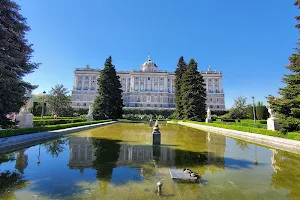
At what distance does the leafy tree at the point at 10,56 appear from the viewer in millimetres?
9430

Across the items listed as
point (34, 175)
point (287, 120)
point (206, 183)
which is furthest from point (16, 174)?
point (287, 120)

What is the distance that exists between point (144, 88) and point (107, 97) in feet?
139

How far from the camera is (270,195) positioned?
10.4ft

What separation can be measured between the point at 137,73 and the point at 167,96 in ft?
49.9

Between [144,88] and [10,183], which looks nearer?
[10,183]

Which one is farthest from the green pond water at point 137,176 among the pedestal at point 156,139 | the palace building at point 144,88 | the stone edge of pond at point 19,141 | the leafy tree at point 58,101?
the palace building at point 144,88

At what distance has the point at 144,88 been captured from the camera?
7300cm

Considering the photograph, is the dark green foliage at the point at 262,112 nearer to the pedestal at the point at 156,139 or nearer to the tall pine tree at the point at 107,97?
the tall pine tree at the point at 107,97

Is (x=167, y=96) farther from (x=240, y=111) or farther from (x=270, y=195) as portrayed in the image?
(x=270, y=195)

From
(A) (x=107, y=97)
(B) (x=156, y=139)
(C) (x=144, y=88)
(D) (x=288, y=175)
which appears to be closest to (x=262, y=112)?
(A) (x=107, y=97)

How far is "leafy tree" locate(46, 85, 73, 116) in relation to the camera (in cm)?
3647

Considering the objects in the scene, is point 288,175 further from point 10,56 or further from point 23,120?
point 23,120

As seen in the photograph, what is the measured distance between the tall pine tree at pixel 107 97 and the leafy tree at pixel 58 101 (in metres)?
10.4

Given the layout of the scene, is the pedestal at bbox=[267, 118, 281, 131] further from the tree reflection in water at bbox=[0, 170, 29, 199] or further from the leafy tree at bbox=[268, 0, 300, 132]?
the tree reflection in water at bbox=[0, 170, 29, 199]
